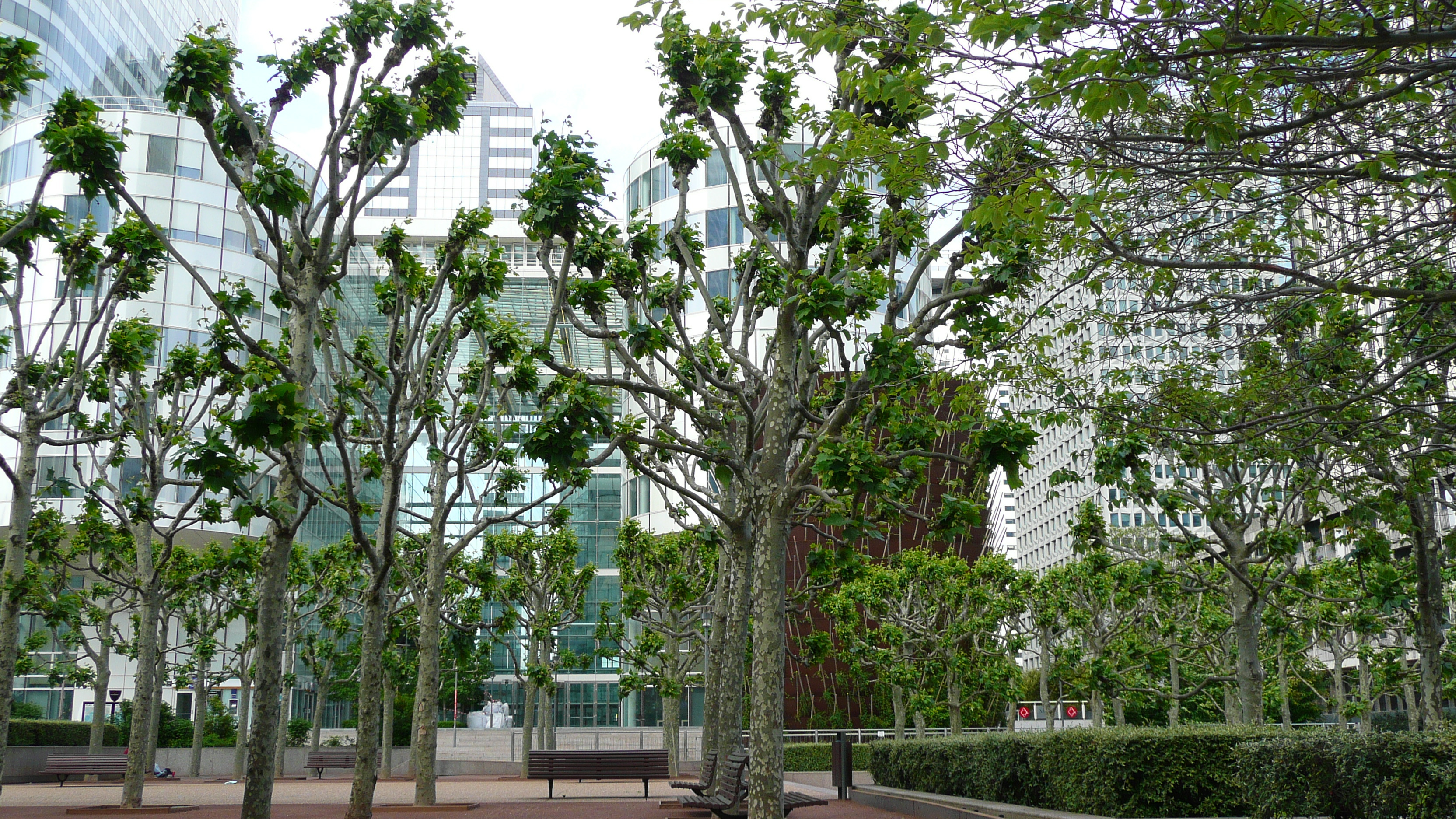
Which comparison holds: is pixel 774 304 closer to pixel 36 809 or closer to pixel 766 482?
pixel 766 482

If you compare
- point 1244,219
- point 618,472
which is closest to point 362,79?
point 1244,219

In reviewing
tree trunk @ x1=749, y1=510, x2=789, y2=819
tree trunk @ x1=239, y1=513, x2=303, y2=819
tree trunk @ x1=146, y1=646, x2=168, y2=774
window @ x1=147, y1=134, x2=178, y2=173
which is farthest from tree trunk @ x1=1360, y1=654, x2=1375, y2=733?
window @ x1=147, y1=134, x2=178, y2=173

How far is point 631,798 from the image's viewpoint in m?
24.0

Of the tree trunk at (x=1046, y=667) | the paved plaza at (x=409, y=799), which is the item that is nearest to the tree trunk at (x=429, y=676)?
the paved plaza at (x=409, y=799)

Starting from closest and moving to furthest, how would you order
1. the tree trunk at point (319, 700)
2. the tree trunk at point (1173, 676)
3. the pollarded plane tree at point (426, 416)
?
the pollarded plane tree at point (426, 416) → the tree trunk at point (319, 700) → the tree trunk at point (1173, 676)

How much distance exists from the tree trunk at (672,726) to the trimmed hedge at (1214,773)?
15.5 meters

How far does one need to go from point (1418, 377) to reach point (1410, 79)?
28.1 feet

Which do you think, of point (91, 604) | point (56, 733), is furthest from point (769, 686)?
point (56, 733)

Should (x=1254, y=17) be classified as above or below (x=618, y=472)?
below

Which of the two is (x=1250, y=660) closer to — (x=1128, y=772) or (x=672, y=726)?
(x=1128, y=772)

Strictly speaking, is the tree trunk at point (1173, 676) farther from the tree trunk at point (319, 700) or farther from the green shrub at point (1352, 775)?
the tree trunk at point (319, 700)

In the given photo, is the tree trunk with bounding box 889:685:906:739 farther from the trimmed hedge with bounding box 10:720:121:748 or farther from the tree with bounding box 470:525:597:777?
the trimmed hedge with bounding box 10:720:121:748

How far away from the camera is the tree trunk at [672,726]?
3133 centimetres

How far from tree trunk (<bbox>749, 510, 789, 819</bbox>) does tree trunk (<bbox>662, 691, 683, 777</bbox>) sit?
1879 centimetres
